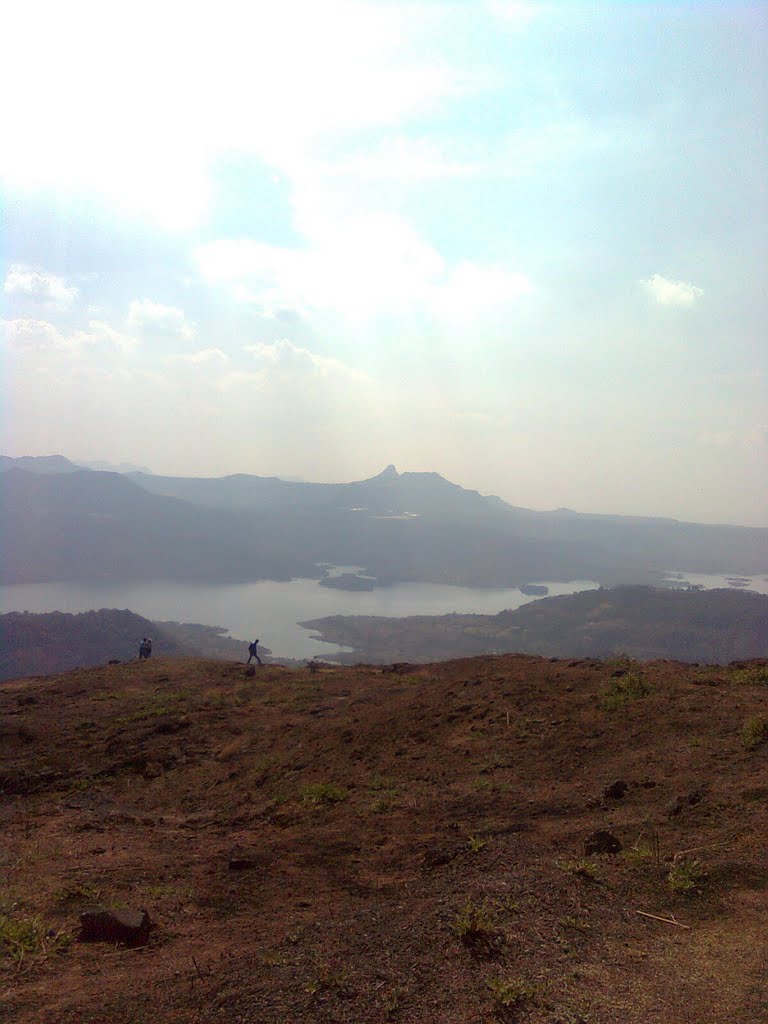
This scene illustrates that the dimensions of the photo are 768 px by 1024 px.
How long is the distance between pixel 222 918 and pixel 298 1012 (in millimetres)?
2098

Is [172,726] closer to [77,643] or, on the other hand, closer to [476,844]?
[476,844]

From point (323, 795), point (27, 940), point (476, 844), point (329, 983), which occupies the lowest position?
point (323, 795)

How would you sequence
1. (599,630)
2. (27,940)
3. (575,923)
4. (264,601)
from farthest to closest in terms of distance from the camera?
(264,601) < (599,630) < (27,940) < (575,923)

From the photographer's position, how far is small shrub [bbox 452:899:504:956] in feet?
14.3

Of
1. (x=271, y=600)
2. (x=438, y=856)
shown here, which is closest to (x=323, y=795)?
(x=438, y=856)

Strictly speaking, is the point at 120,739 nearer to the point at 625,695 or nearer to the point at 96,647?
the point at 625,695

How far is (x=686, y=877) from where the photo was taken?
17.7ft

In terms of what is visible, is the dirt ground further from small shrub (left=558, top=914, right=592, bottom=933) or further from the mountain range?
the mountain range

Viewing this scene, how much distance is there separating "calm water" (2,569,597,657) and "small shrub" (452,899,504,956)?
→ 7577 cm

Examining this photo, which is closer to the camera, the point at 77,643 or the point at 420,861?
the point at 420,861

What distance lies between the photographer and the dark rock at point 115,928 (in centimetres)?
518

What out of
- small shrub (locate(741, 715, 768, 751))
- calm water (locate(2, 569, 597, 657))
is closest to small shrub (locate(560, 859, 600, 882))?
small shrub (locate(741, 715, 768, 751))

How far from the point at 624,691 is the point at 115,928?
888 cm

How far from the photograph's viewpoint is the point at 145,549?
166000mm
